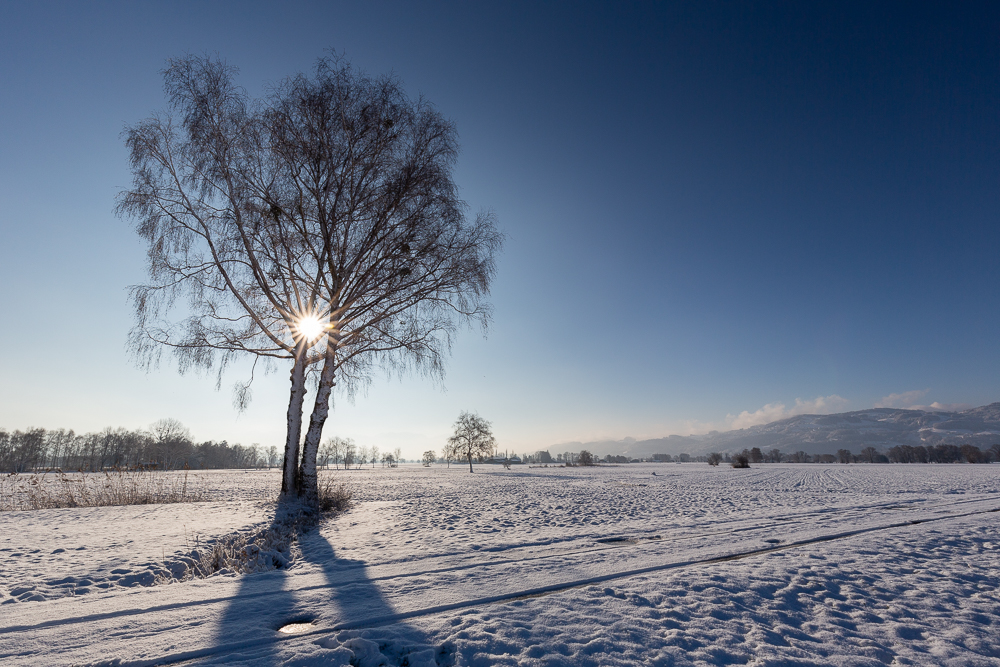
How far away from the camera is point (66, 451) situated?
114m

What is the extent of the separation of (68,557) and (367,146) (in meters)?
10.5

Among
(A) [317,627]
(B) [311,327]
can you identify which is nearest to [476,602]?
(A) [317,627]

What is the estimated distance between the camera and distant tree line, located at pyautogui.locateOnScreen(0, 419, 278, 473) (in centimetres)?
8067

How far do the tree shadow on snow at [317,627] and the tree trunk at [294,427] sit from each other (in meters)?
6.11

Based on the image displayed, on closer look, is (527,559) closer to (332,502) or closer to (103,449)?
(332,502)

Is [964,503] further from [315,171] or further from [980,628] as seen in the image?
[315,171]

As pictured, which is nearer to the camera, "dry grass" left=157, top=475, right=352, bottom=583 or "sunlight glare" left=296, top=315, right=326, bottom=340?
"dry grass" left=157, top=475, right=352, bottom=583

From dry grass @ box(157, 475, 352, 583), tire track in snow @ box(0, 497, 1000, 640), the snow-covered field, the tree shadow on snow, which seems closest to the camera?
the tree shadow on snow

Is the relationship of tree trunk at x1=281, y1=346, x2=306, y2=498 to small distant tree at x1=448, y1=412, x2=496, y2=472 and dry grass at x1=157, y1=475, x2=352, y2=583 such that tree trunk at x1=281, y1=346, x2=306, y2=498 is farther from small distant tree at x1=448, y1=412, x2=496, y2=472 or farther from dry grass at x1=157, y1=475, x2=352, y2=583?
small distant tree at x1=448, y1=412, x2=496, y2=472

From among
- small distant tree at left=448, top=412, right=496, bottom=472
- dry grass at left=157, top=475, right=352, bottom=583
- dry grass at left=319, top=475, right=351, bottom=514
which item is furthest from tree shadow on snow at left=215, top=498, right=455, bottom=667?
small distant tree at left=448, top=412, right=496, bottom=472

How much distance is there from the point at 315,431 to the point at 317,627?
8526 millimetres

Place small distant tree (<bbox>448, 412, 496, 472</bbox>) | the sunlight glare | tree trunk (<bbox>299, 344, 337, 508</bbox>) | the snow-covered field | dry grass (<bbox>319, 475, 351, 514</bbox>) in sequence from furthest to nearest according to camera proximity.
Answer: small distant tree (<bbox>448, 412, 496, 472</bbox>)
the sunlight glare
dry grass (<bbox>319, 475, 351, 514</bbox>)
tree trunk (<bbox>299, 344, 337, 508</bbox>)
the snow-covered field

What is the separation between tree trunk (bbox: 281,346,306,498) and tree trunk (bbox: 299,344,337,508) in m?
0.20

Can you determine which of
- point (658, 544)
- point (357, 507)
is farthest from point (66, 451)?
point (658, 544)
